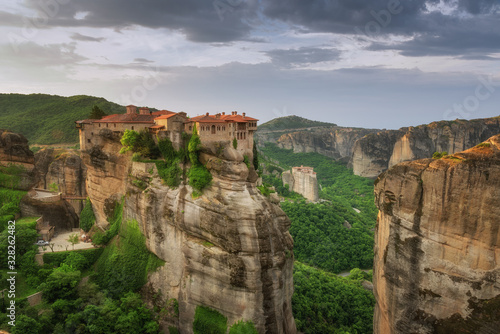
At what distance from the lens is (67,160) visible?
42.9 m

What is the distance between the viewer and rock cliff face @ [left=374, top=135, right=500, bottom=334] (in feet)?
51.1

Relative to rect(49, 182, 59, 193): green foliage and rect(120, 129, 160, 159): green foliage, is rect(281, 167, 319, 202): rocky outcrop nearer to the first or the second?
rect(49, 182, 59, 193): green foliage

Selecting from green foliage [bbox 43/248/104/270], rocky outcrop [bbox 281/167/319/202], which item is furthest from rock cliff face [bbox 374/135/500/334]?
rocky outcrop [bbox 281/167/319/202]

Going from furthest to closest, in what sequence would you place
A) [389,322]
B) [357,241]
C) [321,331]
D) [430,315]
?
[357,241] < [321,331] < [389,322] < [430,315]

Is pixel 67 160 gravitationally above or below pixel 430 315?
above

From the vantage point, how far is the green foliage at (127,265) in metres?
30.4

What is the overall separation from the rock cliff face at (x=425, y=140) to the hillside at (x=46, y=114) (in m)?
70.5

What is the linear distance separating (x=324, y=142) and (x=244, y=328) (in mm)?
122133

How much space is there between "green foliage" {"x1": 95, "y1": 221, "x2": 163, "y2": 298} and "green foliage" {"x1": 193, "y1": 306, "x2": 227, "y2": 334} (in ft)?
18.5

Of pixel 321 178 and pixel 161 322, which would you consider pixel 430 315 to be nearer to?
pixel 161 322

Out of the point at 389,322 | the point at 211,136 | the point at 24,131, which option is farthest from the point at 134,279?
the point at 24,131

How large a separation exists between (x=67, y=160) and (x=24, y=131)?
39528 millimetres

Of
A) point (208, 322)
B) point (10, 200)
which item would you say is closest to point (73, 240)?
point (10, 200)

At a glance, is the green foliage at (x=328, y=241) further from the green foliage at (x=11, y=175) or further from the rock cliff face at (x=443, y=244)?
the green foliage at (x=11, y=175)
